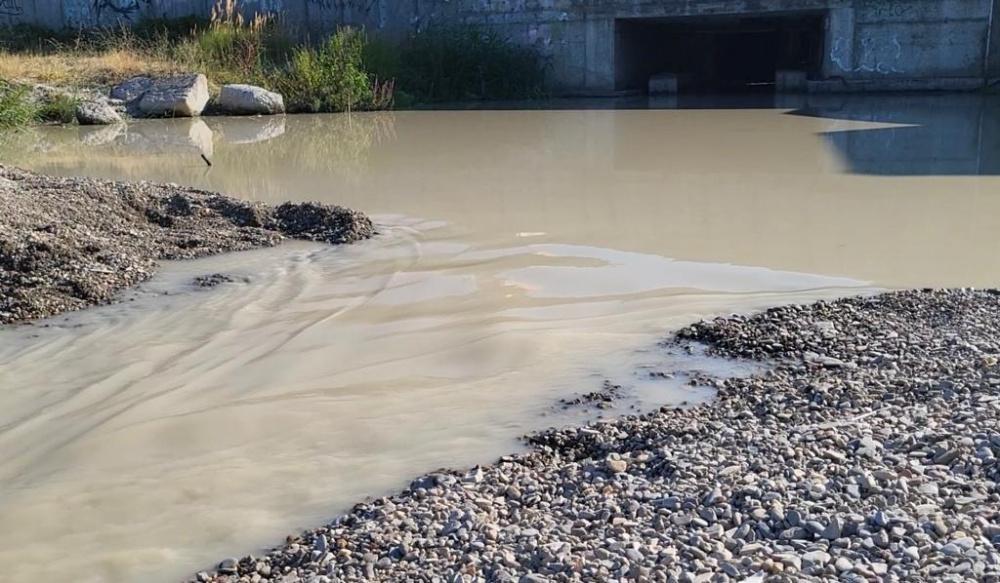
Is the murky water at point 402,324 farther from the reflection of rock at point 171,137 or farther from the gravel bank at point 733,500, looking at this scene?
the reflection of rock at point 171,137

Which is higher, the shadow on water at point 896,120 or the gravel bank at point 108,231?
the shadow on water at point 896,120

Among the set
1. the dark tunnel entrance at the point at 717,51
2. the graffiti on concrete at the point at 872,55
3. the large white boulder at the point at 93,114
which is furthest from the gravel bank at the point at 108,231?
the graffiti on concrete at the point at 872,55

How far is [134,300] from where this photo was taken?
5.04 m

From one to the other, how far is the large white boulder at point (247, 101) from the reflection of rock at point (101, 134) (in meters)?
2.11

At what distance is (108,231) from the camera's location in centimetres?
609

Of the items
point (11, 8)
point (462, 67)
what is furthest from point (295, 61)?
point (11, 8)

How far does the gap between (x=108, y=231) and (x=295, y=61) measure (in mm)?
12781

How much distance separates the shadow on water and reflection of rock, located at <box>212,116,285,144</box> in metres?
3.81

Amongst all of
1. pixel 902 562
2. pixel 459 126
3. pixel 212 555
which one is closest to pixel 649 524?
pixel 902 562

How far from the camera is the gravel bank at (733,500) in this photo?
2.35m

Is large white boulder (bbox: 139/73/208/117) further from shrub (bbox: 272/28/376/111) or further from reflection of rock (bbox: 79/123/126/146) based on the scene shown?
shrub (bbox: 272/28/376/111)

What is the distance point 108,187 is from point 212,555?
485 cm

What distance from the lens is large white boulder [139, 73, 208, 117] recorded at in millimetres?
16562

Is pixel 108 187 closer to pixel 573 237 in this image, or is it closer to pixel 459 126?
pixel 573 237
